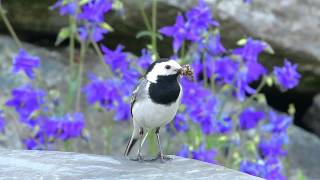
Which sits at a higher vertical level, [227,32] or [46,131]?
[227,32]

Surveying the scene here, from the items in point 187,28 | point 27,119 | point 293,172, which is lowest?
point 293,172

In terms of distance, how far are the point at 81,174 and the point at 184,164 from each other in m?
0.50

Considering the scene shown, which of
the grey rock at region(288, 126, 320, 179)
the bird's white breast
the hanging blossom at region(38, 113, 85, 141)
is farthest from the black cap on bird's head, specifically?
the grey rock at region(288, 126, 320, 179)

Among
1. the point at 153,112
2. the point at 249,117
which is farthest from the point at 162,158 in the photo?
the point at 249,117

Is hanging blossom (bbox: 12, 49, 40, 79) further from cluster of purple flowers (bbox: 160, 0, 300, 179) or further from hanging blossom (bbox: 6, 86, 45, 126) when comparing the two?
cluster of purple flowers (bbox: 160, 0, 300, 179)

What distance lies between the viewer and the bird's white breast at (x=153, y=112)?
3.25 m

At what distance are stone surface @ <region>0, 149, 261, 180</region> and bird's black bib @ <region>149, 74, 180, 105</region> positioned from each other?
0.25 m

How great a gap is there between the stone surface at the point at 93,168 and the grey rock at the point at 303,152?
7.22 ft

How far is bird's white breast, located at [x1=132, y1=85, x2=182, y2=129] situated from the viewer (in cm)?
325

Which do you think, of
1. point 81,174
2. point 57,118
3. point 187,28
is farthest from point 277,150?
point 81,174

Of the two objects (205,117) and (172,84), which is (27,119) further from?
(172,84)

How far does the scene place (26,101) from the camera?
425 cm

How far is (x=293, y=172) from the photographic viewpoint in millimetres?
5441

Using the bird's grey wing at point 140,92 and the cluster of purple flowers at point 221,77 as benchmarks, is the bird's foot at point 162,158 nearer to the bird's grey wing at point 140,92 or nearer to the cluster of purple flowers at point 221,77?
the bird's grey wing at point 140,92
